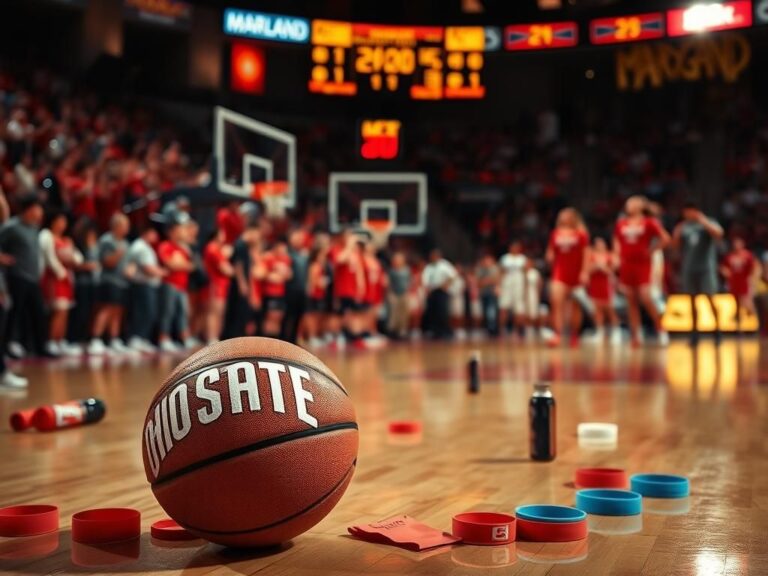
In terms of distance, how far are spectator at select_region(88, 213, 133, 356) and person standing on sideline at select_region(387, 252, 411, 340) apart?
704cm

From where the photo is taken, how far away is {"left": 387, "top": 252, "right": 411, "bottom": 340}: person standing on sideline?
19.9m

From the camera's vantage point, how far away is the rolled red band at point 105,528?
323 centimetres

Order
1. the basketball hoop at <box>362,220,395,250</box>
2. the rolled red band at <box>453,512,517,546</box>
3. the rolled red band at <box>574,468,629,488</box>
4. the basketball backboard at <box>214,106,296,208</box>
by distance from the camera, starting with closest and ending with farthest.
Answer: the rolled red band at <box>453,512,517,546</box> → the rolled red band at <box>574,468,629,488</box> → the basketball backboard at <box>214,106,296,208</box> → the basketball hoop at <box>362,220,395,250</box>

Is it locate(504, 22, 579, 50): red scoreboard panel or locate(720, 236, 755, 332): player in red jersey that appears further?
locate(504, 22, 579, 50): red scoreboard panel

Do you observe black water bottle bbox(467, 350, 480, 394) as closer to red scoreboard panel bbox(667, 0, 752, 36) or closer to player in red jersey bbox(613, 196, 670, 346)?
player in red jersey bbox(613, 196, 670, 346)

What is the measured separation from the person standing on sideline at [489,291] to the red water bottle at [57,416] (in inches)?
618

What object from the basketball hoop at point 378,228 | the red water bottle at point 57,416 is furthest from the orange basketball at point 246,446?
the basketball hoop at point 378,228

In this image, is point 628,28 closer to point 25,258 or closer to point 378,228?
point 378,228

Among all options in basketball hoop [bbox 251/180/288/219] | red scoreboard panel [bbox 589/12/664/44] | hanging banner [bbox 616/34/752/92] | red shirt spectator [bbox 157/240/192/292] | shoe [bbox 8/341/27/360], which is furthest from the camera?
hanging banner [bbox 616/34/752/92]

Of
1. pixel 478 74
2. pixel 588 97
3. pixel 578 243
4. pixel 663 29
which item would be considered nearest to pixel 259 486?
pixel 578 243

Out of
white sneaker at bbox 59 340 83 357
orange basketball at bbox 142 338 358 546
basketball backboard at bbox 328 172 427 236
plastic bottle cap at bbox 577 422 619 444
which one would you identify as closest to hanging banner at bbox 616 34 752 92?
basketball backboard at bbox 328 172 427 236

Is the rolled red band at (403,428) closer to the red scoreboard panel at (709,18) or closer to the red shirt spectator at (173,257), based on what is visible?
the red shirt spectator at (173,257)

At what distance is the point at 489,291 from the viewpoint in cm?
2167

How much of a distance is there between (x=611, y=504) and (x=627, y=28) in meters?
23.9
